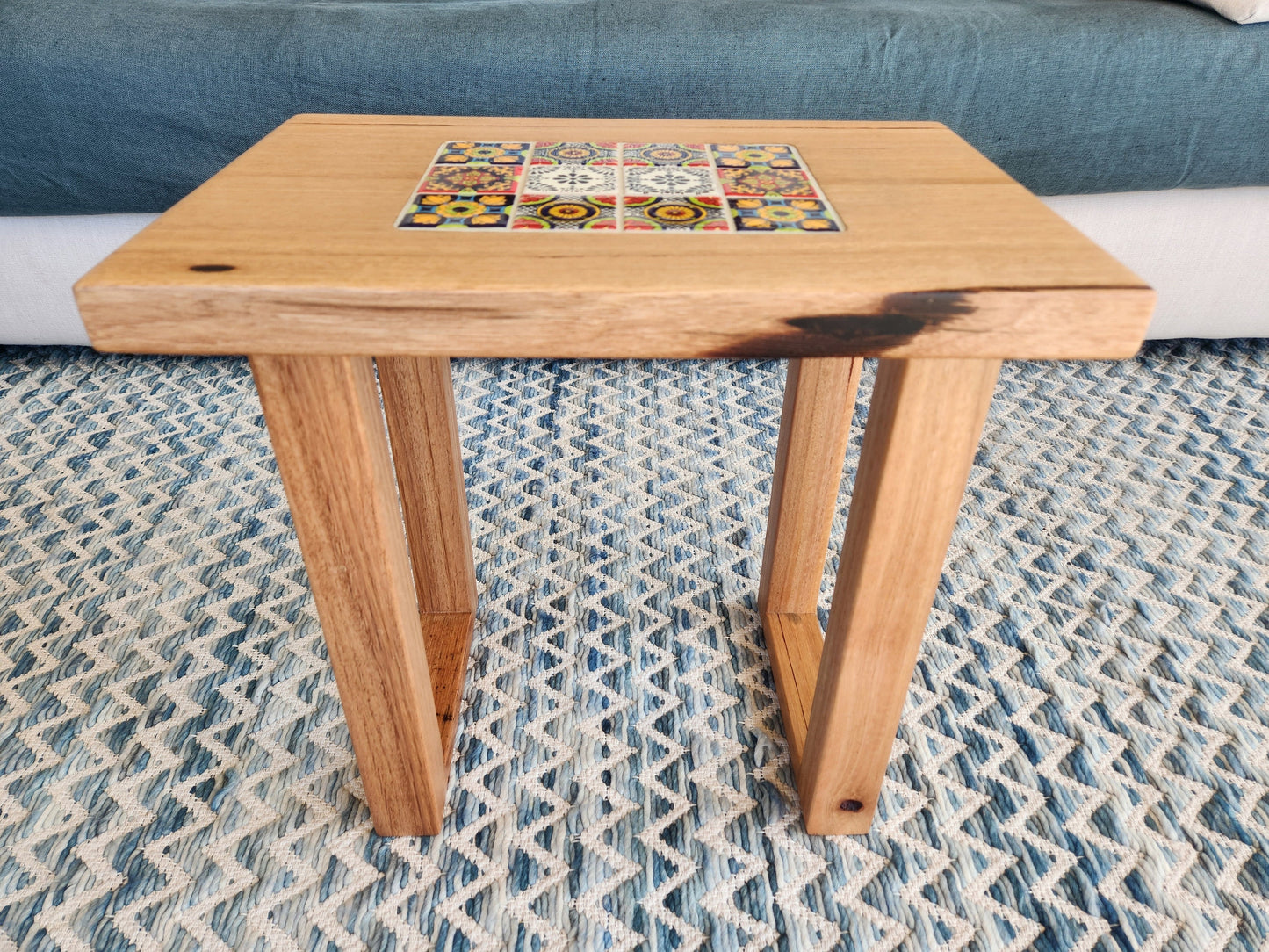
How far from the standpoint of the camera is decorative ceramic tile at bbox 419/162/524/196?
2.11 feet

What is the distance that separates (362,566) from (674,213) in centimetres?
33

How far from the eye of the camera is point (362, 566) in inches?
23.9

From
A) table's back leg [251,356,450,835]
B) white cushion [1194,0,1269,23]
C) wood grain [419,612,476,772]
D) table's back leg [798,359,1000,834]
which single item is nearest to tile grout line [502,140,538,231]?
table's back leg [251,356,450,835]

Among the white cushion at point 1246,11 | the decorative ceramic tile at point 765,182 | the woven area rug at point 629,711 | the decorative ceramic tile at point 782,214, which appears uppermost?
the decorative ceramic tile at point 782,214

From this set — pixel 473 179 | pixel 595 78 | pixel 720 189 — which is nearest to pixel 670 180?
pixel 720 189

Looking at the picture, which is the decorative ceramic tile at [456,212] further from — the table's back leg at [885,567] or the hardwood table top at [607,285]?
the table's back leg at [885,567]

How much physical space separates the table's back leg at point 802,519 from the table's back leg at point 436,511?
12.5 inches

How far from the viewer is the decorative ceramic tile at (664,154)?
2.34 feet

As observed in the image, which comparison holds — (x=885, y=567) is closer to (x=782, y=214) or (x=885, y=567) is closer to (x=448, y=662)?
(x=782, y=214)

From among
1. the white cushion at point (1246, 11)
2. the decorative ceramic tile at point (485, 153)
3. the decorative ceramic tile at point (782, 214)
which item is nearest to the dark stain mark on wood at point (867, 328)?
the decorative ceramic tile at point (782, 214)

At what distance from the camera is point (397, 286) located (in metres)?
0.49

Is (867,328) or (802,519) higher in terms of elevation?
(867,328)

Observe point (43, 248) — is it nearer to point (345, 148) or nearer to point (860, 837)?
point (345, 148)

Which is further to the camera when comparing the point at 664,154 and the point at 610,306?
the point at 664,154
